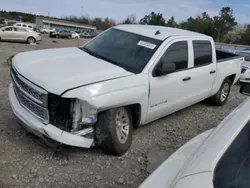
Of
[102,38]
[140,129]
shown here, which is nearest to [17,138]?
[140,129]

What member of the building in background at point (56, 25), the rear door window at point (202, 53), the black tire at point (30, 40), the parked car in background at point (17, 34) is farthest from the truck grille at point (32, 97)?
the building in background at point (56, 25)

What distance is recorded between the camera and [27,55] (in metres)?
4.27

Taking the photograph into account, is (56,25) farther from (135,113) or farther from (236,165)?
(236,165)

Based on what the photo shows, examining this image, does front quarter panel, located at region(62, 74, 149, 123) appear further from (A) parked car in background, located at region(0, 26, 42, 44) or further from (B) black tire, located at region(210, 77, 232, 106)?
(A) parked car in background, located at region(0, 26, 42, 44)

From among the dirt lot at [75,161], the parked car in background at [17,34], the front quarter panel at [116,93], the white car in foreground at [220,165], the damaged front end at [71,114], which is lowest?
the parked car in background at [17,34]

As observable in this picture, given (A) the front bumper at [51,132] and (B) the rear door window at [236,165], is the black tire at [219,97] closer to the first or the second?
(A) the front bumper at [51,132]

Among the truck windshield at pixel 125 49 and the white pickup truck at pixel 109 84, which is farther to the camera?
the truck windshield at pixel 125 49

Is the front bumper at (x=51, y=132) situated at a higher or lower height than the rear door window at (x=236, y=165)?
lower

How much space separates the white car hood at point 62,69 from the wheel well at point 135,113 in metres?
0.49

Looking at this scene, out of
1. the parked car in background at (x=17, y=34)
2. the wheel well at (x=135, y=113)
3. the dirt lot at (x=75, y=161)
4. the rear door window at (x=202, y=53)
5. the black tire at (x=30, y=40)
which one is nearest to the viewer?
the dirt lot at (x=75, y=161)

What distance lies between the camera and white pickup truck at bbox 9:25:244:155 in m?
3.19

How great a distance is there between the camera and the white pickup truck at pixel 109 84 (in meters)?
3.19

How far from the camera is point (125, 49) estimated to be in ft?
14.6

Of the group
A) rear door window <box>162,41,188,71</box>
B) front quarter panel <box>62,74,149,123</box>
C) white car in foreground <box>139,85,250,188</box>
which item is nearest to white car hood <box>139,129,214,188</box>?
white car in foreground <box>139,85,250,188</box>
